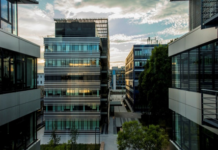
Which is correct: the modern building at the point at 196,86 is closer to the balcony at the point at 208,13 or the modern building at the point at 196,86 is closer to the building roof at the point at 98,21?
the balcony at the point at 208,13

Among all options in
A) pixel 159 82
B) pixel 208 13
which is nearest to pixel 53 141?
pixel 159 82

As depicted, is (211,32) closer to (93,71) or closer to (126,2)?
(126,2)

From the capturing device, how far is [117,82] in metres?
10.8

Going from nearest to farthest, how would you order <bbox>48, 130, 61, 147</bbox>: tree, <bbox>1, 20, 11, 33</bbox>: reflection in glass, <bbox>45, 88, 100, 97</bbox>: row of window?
<bbox>1, 20, 11, 33</bbox>: reflection in glass < <bbox>48, 130, 61, 147</bbox>: tree < <bbox>45, 88, 100, 97</bbox>: row of window

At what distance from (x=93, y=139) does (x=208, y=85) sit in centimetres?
517

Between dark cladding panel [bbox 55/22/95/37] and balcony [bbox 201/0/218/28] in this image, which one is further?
dark cladding panel [bbox 55/22/95/37]

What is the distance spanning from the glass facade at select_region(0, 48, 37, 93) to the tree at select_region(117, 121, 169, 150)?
2.66m

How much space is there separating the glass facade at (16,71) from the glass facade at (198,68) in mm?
3230

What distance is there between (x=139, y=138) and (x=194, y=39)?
2748mm

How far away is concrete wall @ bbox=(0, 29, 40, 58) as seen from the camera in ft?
7.11

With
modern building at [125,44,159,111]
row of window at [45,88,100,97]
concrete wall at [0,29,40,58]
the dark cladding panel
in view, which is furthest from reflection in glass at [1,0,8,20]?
modern building at [125,44,159,111]

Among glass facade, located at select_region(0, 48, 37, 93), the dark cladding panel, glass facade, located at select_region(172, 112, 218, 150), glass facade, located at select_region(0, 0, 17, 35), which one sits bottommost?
glass facade, located at select_region(172, 112, 218, 150)

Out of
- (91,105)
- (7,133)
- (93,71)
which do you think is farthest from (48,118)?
(7,133)

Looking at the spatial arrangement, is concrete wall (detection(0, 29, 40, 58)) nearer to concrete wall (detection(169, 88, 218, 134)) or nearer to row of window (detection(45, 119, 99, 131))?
A: concrete wall (detection(169, 88, 218, 134))
